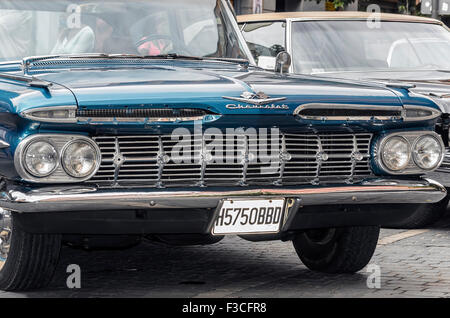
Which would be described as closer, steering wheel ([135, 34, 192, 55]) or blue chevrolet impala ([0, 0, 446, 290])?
blue chevrolet impala ([0, 0, 446, 290])

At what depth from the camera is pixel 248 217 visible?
5.43m

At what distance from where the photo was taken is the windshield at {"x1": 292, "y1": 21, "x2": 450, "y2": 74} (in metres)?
10.1

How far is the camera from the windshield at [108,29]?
655 centimetres

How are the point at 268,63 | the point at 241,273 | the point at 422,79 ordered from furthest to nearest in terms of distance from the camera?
the point at 422,79, the point at 268,63, the point at 241,273

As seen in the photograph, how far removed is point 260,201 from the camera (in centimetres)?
545

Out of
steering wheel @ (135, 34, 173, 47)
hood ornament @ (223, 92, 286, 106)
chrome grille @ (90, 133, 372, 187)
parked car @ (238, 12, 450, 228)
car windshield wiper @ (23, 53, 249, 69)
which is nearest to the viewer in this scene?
chrome grille @ (90, 133, 372, 187)

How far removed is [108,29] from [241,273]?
175 centimetres

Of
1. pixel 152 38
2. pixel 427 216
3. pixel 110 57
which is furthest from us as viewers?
pixel 427 216

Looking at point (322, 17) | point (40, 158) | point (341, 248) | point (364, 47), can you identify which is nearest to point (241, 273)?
point (341, 248)

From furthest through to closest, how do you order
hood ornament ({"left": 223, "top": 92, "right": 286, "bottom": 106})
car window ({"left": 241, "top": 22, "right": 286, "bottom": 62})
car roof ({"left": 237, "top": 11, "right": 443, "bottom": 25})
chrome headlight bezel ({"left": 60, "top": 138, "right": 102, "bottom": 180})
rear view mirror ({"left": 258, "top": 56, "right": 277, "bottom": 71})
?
car roof ({"left": 237, "top": 11, "right": 443, "bottom": 25}) < car window ({"left": 241, "top": 22, "right": 286, "bottom": 62}) < rear view mirror ({"left": 258, "top": 56, "right": 277, "bottom": 71}) < hood ornament ({"left": 223, "top": 92, "right": 286, "bottom": 106}) < chrome headlight bezel ({"left": 60, "top": 138, "right": 102, "bottom": 180})

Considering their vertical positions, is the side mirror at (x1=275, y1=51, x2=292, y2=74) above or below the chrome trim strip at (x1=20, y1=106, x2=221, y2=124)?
above

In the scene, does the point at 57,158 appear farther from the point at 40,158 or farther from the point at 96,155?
the point at 96,155

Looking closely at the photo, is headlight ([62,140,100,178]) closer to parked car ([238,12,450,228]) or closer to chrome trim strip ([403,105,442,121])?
chrome trim strip ([403,105,442,121])

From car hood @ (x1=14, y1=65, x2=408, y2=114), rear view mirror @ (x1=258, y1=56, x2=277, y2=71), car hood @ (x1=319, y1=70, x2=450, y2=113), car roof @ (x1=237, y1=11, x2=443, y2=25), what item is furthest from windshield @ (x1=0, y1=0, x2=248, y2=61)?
car roof @ (x1=237, y1=11, x2=443, y2=25)
